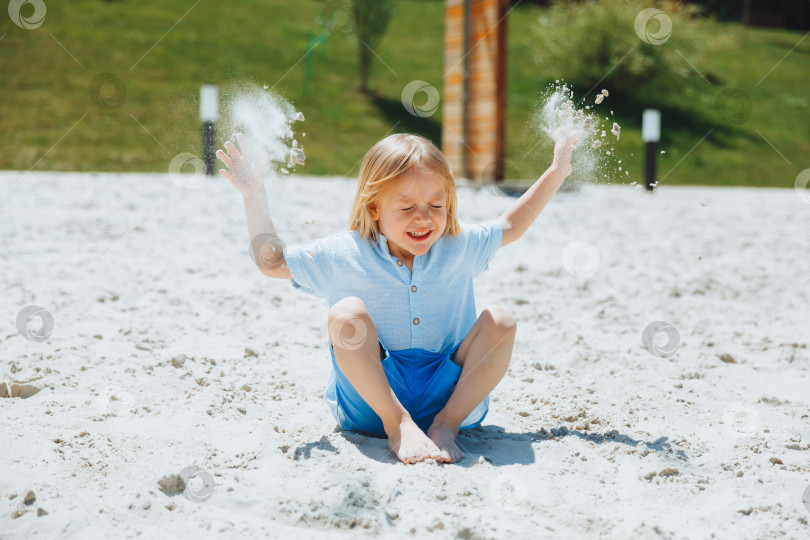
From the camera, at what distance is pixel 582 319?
340cm

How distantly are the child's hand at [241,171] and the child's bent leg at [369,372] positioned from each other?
0.44 metres

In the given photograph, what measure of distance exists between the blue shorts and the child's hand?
54cm

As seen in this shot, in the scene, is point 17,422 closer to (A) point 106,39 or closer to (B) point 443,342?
(B) point 443,342

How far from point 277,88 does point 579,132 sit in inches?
433

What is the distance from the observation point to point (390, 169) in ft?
6.34

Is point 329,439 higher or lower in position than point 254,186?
lower

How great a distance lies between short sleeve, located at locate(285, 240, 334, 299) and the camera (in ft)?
6.39

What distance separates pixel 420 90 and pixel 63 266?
13.4 meters

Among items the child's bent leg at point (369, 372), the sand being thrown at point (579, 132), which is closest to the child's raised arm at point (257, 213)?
the child's bent leg at point (369, 372)

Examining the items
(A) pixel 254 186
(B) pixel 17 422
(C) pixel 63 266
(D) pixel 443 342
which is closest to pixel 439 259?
(D) pixel 443 342

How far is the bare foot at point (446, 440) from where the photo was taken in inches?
71.5

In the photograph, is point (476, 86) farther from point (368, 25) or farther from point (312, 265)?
point (312, 265)

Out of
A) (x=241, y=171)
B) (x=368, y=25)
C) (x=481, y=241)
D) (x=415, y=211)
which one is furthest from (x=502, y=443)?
(x=368, y=25)

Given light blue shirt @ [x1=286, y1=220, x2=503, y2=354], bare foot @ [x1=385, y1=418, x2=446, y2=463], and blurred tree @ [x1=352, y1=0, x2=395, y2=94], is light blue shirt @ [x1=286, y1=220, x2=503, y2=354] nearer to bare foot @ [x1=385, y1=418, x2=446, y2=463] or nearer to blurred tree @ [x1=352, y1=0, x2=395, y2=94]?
bare foot @ [x1=385, y1=418, x2=446, y2=463]
